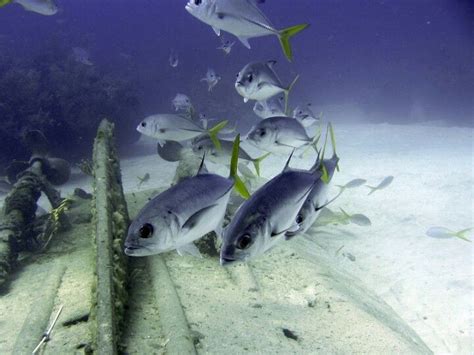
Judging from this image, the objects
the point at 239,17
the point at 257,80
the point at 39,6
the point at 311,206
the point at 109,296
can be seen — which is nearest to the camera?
the point at 311,206

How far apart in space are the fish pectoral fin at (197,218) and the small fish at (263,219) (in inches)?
6.3

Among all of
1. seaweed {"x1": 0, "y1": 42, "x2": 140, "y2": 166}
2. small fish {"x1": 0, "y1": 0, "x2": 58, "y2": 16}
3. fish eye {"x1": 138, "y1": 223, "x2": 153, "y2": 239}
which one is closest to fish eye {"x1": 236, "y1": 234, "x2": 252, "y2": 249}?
fish eye {"x1": 138, "y1": 223, "x2": 153, "y2": 239}

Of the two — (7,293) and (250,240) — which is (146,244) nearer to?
(250,240)

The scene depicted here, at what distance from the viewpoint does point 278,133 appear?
3.91m

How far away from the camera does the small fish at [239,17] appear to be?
338cm

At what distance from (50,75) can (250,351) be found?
59.7ft

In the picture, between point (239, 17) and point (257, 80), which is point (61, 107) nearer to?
point (257, 80)

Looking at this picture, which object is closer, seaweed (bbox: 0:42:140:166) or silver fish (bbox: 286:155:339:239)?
silver fish (bbox: 286:155:339:239)

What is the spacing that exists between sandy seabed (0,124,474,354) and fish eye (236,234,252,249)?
2067 mm

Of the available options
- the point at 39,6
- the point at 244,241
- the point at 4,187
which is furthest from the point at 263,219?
the point at 4,187

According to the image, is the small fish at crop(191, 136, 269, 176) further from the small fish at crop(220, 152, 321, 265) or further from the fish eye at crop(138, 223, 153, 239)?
the fish eye at crop(138, 223, 153, 239)

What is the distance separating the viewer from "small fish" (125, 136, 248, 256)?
185cm

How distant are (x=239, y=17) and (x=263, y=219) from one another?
2372 millimetres

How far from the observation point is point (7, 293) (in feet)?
13.2
